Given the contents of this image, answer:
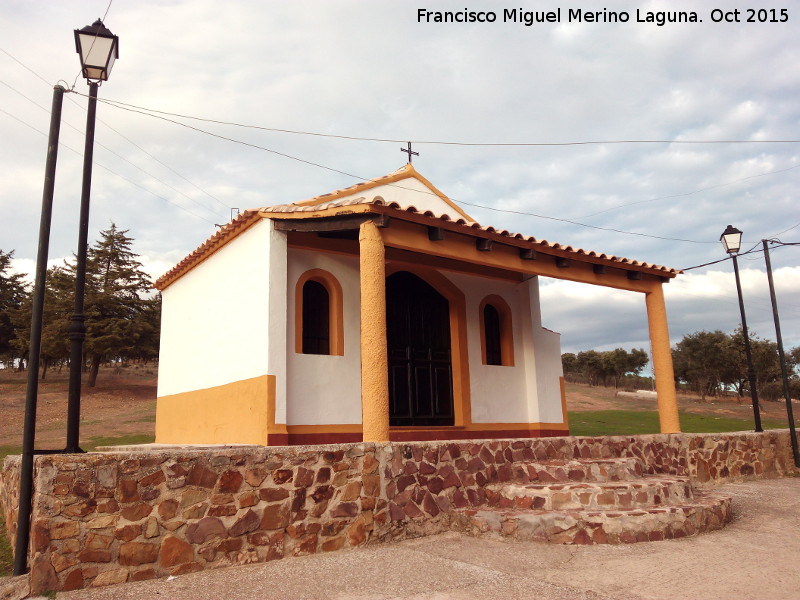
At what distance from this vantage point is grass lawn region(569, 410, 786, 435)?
1794 centimetres

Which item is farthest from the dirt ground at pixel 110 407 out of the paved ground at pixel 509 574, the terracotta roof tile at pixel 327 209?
the paved ground at pixel 509 574

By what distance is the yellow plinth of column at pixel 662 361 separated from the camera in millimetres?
10094

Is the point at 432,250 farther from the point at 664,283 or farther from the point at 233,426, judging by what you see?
the point at 664,283

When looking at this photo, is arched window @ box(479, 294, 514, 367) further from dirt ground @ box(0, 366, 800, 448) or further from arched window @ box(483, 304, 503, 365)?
dirt ground @ box(0, 366, 800, 448)

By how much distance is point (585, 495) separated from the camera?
6.45 meters

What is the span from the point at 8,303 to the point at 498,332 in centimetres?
3409

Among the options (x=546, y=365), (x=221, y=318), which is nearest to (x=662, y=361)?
(x=546, y=365)

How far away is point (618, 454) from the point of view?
8.47 meters

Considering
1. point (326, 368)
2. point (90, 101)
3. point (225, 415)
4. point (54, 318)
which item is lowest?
point (225, 415)

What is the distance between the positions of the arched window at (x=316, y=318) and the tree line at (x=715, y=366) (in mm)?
29226

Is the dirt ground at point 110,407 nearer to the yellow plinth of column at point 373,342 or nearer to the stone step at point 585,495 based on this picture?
the yellow plinth of column at point 373,342

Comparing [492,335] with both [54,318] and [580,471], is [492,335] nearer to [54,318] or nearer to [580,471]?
[580,471]

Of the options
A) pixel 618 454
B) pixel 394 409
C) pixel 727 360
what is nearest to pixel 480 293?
pixel 394 409

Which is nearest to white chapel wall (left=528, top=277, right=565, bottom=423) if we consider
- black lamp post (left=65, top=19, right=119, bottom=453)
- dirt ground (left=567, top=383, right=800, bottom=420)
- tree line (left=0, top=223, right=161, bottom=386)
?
black lamp post (left=65, top=19, right=119, bottom=453)
